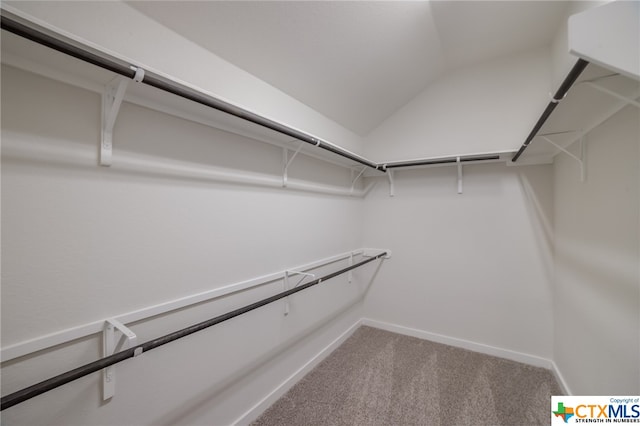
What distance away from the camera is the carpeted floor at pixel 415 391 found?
166cm

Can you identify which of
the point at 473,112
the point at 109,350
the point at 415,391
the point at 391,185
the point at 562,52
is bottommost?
the point at 415,391

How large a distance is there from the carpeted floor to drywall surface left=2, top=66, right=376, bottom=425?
0.33 meters

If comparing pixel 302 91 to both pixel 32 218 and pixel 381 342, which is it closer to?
pixel 32 218

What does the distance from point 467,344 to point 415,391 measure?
0.96m

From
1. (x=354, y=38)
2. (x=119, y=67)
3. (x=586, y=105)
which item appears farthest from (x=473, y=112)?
(x=119, y=67)

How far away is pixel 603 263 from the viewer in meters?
1.39

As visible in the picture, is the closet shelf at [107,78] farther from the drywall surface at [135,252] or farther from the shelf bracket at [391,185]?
the shelf bracket at [391,185]

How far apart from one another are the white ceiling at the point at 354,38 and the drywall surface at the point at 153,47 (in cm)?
5

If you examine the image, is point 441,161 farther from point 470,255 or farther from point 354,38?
point 354,38

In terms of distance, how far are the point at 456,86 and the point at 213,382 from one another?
311cm

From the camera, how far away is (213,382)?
1.40 meters

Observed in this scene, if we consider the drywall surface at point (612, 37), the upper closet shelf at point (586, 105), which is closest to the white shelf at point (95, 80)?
the drywall surface at point (612, 37)

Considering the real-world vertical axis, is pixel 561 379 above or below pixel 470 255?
below

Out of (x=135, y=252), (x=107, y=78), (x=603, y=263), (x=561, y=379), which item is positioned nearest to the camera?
(x=107, y=78)
